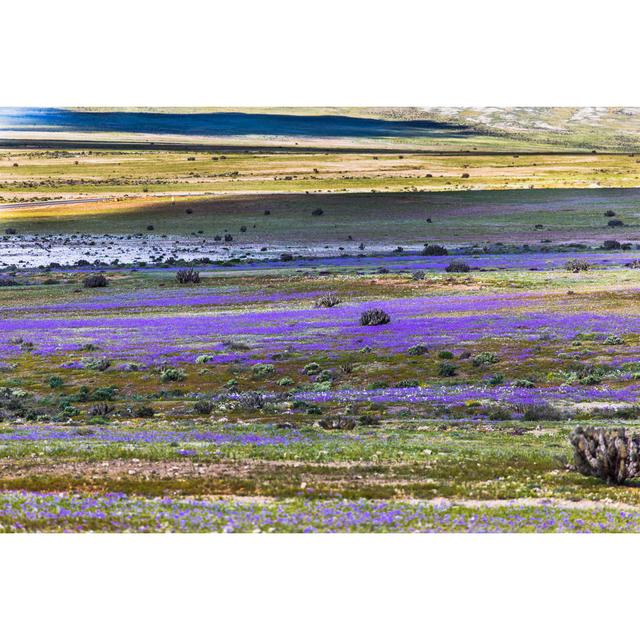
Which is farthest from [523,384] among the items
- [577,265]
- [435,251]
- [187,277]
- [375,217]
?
[375,217]

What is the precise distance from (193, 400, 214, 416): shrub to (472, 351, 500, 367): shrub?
10.8 m

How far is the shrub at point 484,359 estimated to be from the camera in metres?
35.6

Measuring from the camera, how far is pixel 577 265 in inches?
2534

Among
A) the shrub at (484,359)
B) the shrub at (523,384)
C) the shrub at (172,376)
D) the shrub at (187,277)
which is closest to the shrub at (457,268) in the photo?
the shrub at (187,277)

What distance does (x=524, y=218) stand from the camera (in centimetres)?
9312

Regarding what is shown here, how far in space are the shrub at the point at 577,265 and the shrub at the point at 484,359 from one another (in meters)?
29.4

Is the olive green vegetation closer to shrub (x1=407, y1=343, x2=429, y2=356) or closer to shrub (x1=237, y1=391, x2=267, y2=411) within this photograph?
shrub (x1=407, y1=343, x2=429, y2=356)

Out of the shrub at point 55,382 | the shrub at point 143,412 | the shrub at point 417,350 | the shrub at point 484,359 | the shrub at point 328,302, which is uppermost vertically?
the shrub at point 484,359

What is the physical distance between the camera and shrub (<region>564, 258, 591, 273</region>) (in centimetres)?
6372

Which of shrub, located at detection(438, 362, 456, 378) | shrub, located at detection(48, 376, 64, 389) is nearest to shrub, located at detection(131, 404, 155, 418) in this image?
shrub, located at detection(48, 376, 64, 389)

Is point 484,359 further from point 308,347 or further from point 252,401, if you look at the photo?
point 252,401

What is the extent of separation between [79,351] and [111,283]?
2416 cm

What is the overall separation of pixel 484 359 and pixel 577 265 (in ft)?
102

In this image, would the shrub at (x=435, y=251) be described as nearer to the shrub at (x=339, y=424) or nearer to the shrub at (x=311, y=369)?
the shrub at (x=311, y=369)
